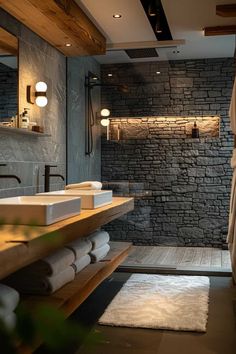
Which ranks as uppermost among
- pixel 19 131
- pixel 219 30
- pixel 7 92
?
pixel 219 30

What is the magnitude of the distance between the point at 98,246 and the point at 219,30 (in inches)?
93.3

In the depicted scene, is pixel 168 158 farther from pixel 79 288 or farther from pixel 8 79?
pixel 79 288

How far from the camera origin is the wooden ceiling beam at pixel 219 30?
4.09 metres

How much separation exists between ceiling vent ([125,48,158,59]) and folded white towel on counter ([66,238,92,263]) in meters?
2.38

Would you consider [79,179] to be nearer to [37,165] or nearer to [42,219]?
[37,165]

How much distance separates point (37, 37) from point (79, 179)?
1.62 metres

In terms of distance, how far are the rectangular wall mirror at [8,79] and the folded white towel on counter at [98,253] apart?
1.16 meters

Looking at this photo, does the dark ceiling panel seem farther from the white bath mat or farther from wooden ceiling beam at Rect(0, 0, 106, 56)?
the white bath mat

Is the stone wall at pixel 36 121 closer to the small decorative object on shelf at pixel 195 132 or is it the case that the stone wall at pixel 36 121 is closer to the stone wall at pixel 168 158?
the stone wall at pixel 168 158

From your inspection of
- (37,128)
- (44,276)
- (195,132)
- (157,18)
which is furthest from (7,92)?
(195,132)

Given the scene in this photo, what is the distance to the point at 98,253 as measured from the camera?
3395 mm

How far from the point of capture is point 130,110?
496cm

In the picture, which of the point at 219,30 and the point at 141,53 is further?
the point at 141,53

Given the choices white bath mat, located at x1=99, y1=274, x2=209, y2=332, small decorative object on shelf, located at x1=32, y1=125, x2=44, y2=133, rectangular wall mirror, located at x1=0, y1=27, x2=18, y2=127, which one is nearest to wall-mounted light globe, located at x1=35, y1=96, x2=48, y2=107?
small decorative object on shelf, located at x1=32, y1=125, x2=44, y2=133
